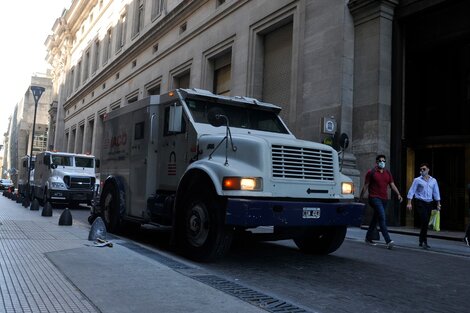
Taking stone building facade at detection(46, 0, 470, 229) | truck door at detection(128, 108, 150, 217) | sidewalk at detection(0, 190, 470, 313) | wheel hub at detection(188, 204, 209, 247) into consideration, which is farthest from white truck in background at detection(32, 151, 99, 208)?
wheel hub at detection(188, 204, 209, 247)

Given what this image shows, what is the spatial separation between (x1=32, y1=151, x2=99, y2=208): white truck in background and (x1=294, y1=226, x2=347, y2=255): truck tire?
39.3 ft

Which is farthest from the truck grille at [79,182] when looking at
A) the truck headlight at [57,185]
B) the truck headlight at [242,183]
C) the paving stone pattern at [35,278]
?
the truck headlight at [242,183]

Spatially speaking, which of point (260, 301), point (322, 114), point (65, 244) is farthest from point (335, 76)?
point (260, 301)

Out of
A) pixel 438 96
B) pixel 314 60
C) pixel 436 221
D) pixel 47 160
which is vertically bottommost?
pixel 436 221

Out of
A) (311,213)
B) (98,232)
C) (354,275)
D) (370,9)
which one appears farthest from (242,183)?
(370,9)

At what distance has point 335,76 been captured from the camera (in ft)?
50.7

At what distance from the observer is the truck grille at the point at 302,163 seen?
6.42 meters

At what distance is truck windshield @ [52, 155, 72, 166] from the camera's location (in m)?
19.4

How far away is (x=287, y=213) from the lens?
620 centimetres

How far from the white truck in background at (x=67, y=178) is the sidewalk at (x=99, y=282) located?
456 inches

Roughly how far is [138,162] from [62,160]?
1212 cm

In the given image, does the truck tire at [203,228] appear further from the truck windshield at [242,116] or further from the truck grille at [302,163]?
the truck windshield at [242,116]

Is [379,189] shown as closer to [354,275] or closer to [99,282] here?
[354,275]

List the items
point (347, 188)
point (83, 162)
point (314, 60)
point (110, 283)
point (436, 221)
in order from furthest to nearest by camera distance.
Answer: point (83, 162) < point (314, 60) < point (436, 221) < point (347, 188) < point (110, 283)
